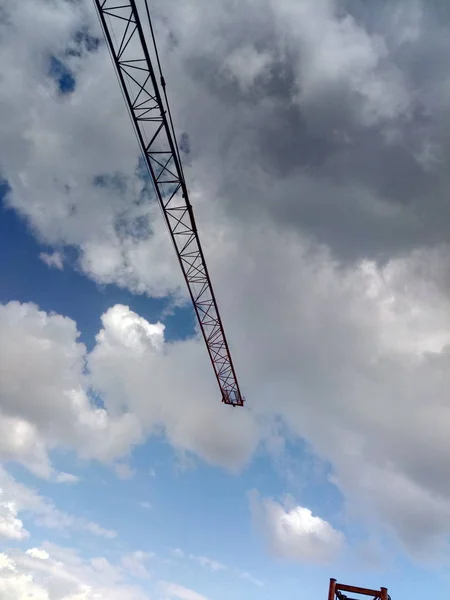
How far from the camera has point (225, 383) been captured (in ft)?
171

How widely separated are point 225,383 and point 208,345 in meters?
5.97

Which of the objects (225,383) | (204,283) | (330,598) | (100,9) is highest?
(100,9)

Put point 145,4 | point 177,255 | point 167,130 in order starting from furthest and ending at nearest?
point 177,255
point 167,130
point 145,4

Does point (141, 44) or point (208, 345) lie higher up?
point (141, 44)

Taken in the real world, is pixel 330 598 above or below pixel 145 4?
below

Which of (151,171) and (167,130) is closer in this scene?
(167,130)

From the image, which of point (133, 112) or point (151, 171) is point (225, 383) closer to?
point (151, 171)

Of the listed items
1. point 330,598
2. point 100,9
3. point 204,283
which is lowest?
point 330,598

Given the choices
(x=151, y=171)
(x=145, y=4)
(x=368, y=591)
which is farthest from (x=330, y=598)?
(x=145, y=4)

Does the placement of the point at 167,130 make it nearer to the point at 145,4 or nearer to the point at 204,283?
the point at 145,4

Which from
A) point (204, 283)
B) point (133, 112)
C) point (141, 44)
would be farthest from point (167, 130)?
point (204, 283)

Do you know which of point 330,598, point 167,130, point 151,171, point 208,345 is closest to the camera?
point 330,598

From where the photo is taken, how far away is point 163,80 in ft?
93.7

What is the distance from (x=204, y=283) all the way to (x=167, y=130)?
1692cm
